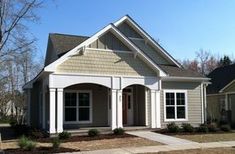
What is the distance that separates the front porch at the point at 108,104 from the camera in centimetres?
2188

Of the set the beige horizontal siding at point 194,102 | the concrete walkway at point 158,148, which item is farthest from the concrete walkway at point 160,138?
the beige horizontal siding at point 194,102

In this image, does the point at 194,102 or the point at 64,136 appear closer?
the point at 64,136

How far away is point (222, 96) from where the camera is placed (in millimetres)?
35250

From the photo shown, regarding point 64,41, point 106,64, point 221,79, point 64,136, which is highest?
point 64,41

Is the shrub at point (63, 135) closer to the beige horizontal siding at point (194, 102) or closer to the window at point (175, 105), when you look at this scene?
the window at point (175, 105)

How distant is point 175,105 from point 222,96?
38.5ft

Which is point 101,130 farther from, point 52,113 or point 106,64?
point 106,64

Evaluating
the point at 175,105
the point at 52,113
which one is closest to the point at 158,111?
the point at 175,105

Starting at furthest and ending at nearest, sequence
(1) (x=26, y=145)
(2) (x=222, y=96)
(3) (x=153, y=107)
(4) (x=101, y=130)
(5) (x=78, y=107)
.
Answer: (2) (x=222, y=96) → (3) (x=153, y=107) → (5) (x=78, y=107) → (4) (x=101, y=130) → (1) (x=26, y=145)

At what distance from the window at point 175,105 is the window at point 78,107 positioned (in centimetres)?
523

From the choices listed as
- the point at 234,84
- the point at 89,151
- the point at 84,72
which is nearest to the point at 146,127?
the point at 84,72

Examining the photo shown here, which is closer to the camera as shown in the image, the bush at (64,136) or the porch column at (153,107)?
the bush at (64,136)

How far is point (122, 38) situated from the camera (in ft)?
73.0

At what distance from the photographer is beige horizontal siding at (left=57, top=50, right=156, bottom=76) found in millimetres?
20875
